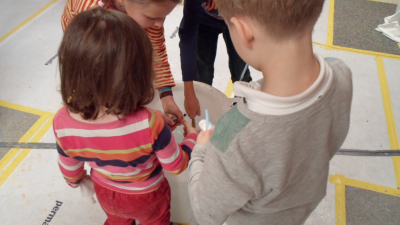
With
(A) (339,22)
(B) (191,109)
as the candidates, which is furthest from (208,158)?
(A) (339,22)

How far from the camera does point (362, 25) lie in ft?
6.53

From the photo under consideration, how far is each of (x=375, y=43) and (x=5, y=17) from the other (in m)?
2.56

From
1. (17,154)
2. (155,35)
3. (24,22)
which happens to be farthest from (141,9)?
(24,22)

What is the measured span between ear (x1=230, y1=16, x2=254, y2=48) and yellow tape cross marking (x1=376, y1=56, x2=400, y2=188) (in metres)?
1.10

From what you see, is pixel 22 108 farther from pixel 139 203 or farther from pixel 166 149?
pixel 166 149

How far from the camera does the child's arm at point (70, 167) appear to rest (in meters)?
0.61

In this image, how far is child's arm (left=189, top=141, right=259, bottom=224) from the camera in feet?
1.26

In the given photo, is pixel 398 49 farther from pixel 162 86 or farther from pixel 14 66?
pixel 14 66

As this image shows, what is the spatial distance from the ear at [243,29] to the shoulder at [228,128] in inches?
3.9

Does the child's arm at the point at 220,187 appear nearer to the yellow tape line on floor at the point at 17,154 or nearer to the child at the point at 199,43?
the child at the point at 199,43

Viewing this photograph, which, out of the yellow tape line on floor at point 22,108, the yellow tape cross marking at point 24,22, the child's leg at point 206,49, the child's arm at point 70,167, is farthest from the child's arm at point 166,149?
the yellow tape cross marking at point 24,22

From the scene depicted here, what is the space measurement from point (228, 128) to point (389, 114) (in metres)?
1.36

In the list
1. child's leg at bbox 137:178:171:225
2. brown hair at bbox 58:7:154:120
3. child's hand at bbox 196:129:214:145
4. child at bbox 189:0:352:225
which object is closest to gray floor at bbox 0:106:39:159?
child's leg at bbox 137:178:171:225

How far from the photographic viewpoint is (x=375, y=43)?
6.02 ft
